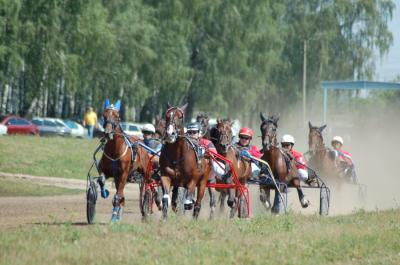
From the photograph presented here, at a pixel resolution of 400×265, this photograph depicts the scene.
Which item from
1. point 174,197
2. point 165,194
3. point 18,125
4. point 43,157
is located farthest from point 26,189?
point 18,125

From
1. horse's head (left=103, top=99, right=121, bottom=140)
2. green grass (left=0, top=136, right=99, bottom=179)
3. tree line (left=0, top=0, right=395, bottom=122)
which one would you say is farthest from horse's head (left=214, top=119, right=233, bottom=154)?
tree line (left=0, top=0, right=395, bottom=122)

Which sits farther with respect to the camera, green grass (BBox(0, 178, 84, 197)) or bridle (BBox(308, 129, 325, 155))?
green grass (BBox(0, 178, 84, 197))

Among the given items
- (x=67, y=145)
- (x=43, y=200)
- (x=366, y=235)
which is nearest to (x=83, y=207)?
(x=43, y=200)

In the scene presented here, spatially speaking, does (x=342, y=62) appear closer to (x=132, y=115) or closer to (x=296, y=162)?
(x=132, y=115)

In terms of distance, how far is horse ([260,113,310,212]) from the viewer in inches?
806

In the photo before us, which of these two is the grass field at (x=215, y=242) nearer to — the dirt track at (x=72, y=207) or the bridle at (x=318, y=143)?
the dirt track at (x=72, y=207)

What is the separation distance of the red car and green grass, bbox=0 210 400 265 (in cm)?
3711

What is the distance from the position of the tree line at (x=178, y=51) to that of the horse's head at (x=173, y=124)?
85.5ft

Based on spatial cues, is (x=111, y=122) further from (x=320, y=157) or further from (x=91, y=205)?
(x=320, y=157)

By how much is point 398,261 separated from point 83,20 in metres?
33.8

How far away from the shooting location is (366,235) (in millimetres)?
14859

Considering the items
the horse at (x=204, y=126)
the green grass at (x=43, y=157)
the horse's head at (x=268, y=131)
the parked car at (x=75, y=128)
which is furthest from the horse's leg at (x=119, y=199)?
the parked car at (x=75, y=128)

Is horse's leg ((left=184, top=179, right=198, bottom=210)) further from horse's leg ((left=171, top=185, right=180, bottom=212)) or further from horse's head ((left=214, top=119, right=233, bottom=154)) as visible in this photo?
horse's head ((left=214, top=119, right=233, bottom=154))

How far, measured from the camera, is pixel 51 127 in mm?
56438
